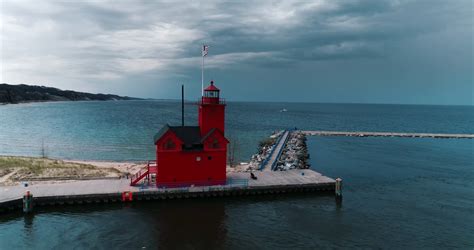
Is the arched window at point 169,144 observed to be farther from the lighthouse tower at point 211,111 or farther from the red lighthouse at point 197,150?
the lighthouse tower at point 211,111

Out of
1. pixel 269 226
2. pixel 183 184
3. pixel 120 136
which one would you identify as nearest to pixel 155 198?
pixel 183 184

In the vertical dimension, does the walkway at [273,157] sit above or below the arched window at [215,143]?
below

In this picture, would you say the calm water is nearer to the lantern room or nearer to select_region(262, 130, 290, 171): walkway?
select_region(262, 130, 290, 171): walkway

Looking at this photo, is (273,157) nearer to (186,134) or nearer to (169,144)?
(186,134)

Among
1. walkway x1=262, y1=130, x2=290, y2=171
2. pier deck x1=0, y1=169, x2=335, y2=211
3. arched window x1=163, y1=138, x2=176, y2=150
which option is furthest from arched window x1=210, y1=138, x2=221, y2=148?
walkway x1=262, y1=130, x2=290, y2=171

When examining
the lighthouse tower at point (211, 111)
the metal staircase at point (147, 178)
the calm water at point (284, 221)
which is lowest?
the calm water at point (284, 221)

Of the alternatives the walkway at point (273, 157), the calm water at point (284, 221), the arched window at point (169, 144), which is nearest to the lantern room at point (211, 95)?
the arched window at point (169, 144)
